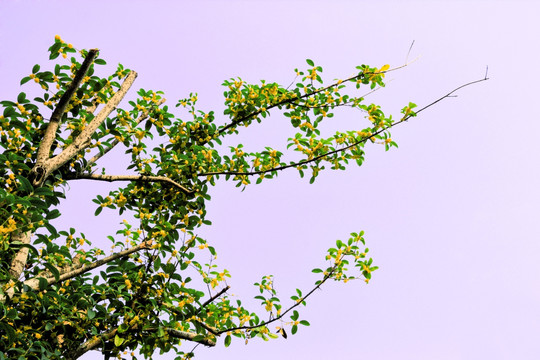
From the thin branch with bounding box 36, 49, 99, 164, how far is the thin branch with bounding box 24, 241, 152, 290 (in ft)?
3.97

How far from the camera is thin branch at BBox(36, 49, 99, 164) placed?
4801 millimetres

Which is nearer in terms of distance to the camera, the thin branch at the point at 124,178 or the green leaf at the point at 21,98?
the green leaf at the point at 21,98

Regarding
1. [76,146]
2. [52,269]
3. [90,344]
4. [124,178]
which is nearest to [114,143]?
[124,178]

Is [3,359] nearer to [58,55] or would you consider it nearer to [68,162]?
[68,162]

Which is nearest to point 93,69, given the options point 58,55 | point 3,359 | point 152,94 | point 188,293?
point 58,55

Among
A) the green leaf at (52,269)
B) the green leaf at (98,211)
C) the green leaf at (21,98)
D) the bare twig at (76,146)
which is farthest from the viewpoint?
the green leaf at (98,211)

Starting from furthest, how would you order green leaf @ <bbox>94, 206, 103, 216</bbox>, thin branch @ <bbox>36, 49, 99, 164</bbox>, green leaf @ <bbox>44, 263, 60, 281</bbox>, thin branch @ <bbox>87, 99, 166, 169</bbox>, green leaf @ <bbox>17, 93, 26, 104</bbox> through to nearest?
thin branch @ <bbox>87, 99, 166, 169</bbox> < green leaf @ <bbox>94, 206, 103, 216</bbox> < green leaf @ <bbox>17, 93, 26, 104</bbox> < thin branch @ <bbox>36, 49, 99, 164</bbox> < green leaf @ <bbox>44, 263, 60, 281</bbox>

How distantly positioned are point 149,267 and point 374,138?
3043mm

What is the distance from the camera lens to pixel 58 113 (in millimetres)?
5250

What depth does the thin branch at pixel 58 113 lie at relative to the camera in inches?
189

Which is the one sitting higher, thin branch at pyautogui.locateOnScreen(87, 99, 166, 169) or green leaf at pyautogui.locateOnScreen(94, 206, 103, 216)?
thin branch at pyautogui.locateOnScreen(87, 99, 166, 169)

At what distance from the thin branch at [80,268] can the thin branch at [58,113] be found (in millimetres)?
1211

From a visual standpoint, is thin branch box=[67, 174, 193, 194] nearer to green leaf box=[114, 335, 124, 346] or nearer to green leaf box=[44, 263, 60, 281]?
green leaf box=[44, 263, 60, 281]

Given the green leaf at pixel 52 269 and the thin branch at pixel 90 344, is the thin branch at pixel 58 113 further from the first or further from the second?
the thin branch at pixel 90 344
